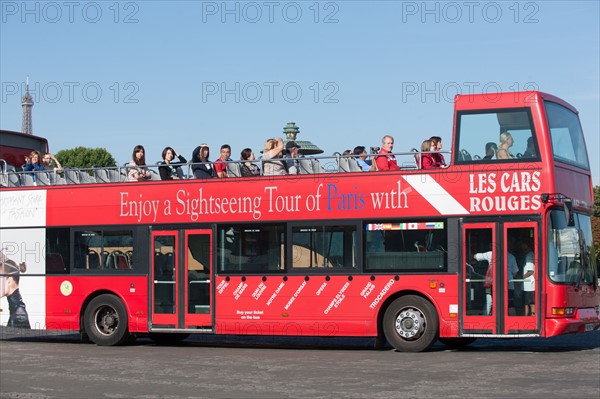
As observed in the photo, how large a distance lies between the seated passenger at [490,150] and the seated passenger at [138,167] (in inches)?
269

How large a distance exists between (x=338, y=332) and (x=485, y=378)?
5269 millimetres

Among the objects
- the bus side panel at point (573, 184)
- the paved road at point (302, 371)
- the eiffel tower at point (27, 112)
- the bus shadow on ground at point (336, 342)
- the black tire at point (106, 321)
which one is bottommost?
the bus shadow on ground at point (336, 342)

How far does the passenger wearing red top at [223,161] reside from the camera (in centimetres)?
2013

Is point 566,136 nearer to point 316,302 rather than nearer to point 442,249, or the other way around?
point 442,249

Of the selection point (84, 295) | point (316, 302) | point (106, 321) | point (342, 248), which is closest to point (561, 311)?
point (342, 248)

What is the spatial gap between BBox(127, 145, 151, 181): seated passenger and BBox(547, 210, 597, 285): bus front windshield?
7979 mm

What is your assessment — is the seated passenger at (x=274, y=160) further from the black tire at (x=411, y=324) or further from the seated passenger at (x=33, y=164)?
the seated passenger at (x=33, y=164)

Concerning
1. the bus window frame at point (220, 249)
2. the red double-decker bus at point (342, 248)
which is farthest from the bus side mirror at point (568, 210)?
the bus window frame at point (220, 249)

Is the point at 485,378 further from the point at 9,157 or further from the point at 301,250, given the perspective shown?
the point at 9,157

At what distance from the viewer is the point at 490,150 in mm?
17391

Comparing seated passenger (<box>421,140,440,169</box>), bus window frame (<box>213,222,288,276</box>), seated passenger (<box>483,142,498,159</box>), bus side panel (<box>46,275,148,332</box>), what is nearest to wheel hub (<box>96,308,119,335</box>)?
bus side panel (<box>46,275,148,332</box>)

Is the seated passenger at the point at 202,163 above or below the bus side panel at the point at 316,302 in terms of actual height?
above

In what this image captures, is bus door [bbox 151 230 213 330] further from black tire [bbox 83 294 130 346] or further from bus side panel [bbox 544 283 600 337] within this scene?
bus side panel [bbox 544 283 600 337]

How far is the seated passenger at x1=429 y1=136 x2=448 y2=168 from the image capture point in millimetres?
17953
